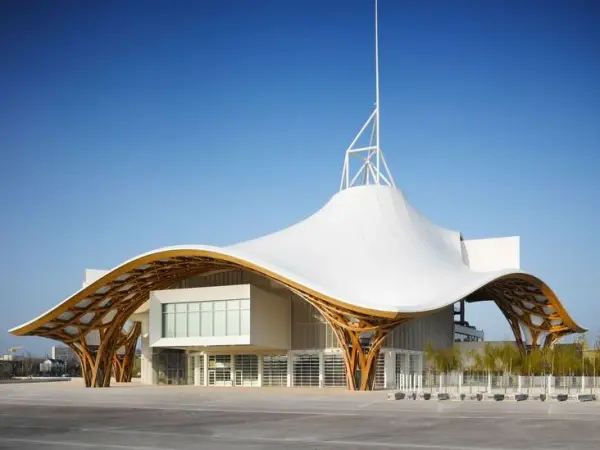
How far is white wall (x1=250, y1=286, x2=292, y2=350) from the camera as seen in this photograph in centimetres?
5650

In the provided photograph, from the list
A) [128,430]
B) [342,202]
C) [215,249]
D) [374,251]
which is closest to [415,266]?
[374,251]

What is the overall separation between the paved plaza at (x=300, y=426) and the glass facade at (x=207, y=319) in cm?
2031

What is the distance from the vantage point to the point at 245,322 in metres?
56.0

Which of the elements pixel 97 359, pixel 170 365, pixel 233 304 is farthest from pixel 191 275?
pixel 170 365

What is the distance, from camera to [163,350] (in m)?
70.9

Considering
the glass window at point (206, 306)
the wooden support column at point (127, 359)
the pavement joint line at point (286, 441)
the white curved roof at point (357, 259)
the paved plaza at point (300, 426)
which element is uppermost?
the white curved roof at point (357, 259)

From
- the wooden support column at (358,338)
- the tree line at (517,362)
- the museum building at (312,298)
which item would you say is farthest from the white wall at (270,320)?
the tree line at (517,362)

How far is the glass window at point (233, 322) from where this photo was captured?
56.2 metres

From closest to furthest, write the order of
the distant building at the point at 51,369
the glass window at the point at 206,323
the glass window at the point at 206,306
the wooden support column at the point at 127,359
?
the glass window at the point at 206,323
the glass window at the point at 206,306
the wooden support column at the point at 127,359
the distant building at the point at 51,369

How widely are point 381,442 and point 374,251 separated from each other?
119ft

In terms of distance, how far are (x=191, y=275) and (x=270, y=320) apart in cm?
901

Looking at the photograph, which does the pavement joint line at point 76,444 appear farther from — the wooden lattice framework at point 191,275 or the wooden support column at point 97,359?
the wooden support column at point 97,359

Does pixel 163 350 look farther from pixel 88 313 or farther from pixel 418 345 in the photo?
pixel 418 345

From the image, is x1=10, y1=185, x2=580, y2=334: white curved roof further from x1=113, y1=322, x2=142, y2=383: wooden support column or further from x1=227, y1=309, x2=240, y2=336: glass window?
x1=113, y1=322, x2=142, y2=383: wooden support column
